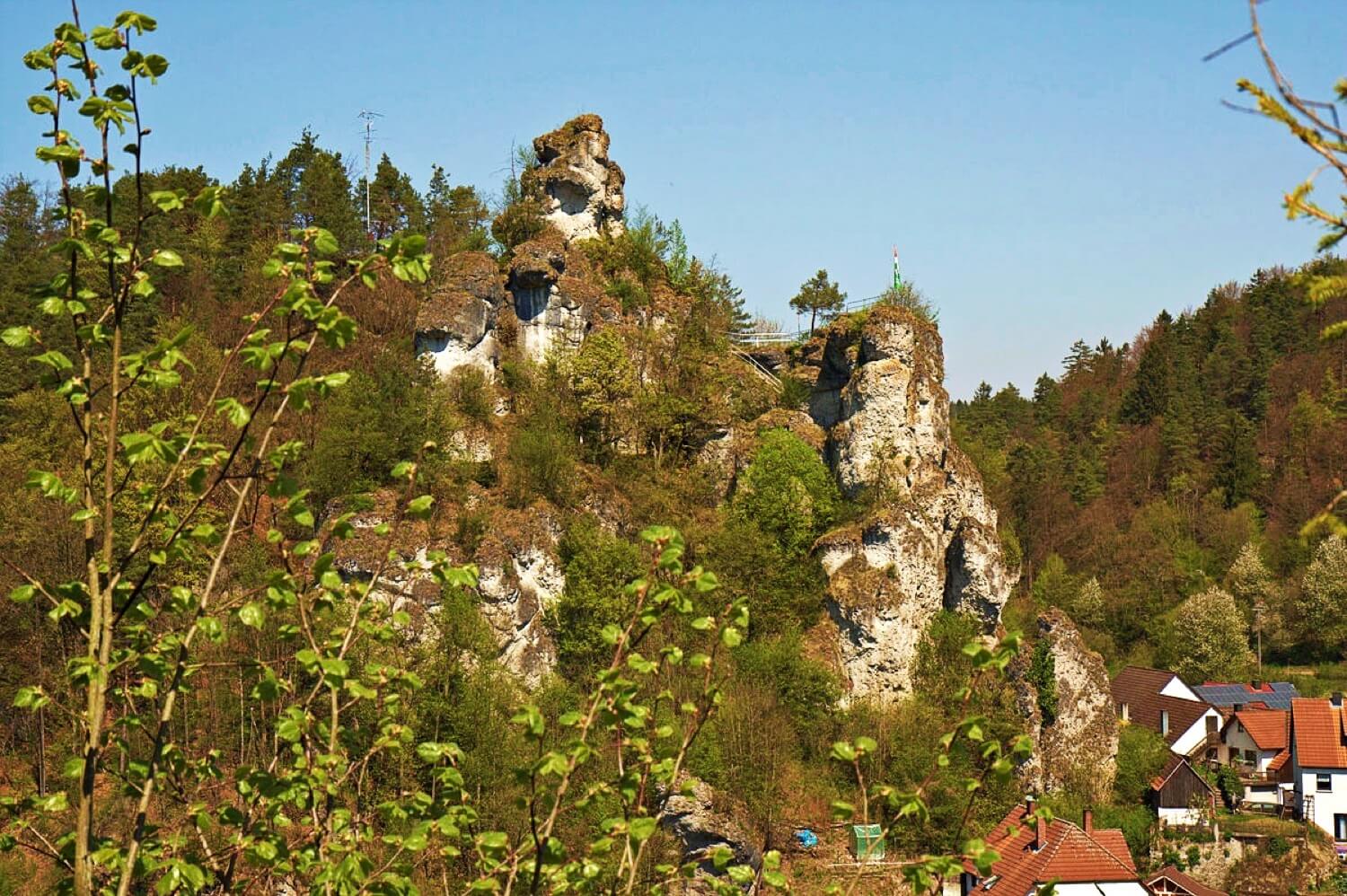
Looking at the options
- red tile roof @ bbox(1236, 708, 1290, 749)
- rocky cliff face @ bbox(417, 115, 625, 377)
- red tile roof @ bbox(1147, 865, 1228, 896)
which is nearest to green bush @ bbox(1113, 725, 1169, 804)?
red tile roof @ bbox(1147, 865, 1228, 896)

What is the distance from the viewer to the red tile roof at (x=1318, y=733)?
38125mm

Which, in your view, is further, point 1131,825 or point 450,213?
point 450,213

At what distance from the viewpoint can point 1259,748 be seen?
136 feet

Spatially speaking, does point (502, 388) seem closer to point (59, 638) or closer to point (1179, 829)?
point (59, 638)

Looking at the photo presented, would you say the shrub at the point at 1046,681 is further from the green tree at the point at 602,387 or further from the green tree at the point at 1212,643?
the green tree at the point at 1212,643

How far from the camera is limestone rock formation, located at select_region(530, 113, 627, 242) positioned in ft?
125

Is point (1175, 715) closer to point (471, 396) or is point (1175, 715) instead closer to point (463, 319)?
point (471, 396)

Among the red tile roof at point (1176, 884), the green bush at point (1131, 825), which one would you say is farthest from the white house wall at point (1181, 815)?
the red tile roof at point (1176, 884)

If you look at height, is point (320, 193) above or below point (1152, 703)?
above

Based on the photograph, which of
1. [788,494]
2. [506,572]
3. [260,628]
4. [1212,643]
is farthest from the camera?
[1212,643]

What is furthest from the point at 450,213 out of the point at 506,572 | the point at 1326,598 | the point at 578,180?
the point at 1326,598

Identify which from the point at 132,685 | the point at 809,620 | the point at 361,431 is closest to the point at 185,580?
the point at 361,431

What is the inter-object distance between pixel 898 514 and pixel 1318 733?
1628 cm

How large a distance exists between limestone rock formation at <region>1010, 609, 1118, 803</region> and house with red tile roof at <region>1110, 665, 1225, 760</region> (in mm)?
8287
